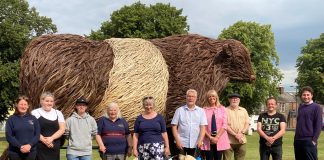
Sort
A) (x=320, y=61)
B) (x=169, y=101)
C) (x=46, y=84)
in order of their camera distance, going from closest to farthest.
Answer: (x=46, y=84) → (x=169, y=101) → (x=320, y=61)

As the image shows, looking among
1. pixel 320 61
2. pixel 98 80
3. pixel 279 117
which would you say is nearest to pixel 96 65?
pixel 98 80

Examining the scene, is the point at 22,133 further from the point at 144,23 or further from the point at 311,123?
the point at 144,23

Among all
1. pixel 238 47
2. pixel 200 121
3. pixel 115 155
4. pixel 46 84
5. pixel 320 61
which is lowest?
pixel 115 155

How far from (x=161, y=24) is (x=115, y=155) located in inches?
1037

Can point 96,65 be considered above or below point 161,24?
below

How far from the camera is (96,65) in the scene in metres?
9.42

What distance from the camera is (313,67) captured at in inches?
2114

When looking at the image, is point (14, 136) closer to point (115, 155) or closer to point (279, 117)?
point (115, 155)

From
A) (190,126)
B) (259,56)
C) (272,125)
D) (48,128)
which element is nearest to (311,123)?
(272,125)

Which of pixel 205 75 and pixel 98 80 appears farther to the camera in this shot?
pixel 205 75

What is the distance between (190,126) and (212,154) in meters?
0.98

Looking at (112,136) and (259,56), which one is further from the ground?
(259,56)

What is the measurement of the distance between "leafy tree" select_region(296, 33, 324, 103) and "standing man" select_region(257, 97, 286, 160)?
43.2 meters

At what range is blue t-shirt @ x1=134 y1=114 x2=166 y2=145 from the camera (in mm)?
8062
